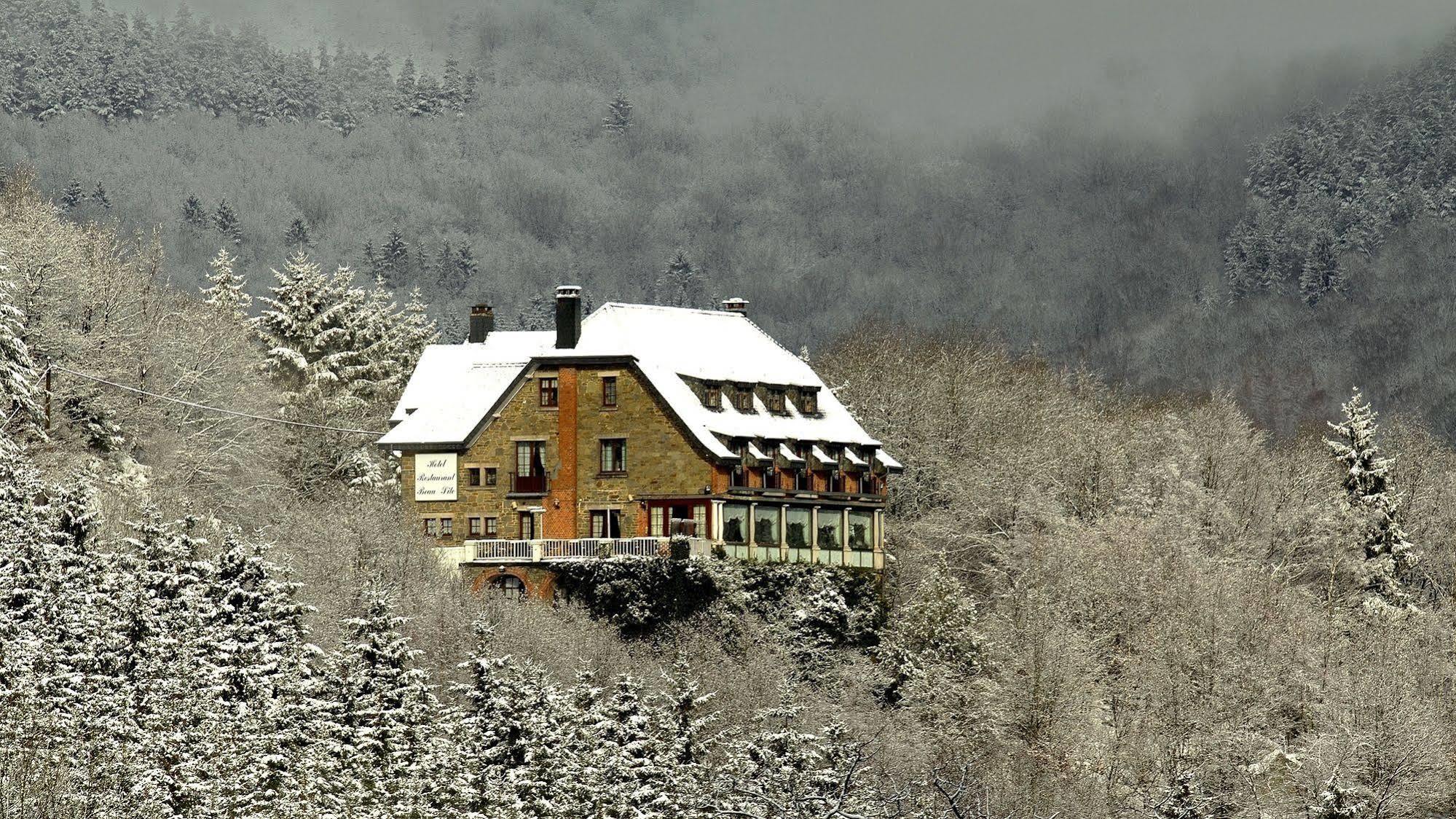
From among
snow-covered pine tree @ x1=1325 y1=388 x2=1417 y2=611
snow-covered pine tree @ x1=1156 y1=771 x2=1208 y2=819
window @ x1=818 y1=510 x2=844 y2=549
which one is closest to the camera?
snow-covered pine tree @ x1=1156 y1=771 x2=1208 y2=819

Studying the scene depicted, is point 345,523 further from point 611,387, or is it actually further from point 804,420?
point 804,420

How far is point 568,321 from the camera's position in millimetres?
88250

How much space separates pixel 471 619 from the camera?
75.2 metres

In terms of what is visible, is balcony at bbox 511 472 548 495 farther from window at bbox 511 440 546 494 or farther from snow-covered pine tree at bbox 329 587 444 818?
snow-covered pine tree at bbox 329 587 444 818

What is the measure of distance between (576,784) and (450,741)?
352cm

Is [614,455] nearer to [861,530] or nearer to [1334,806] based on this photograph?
[861,530]

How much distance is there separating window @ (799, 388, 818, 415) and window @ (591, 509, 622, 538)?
29.9 feet

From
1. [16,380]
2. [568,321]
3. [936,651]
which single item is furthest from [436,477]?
[936,651]

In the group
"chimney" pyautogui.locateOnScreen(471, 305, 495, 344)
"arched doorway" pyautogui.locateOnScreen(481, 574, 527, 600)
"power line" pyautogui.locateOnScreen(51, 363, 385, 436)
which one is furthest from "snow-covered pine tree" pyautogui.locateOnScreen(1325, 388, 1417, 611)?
"power line" pyautogui.locateOnScreen(51, 363, 385, 436)

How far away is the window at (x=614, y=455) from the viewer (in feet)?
284

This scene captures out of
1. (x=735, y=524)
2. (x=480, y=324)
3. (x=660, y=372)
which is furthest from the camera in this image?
(x=480, y=324)

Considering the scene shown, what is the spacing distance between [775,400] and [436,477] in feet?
41.9

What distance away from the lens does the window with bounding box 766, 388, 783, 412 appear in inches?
3570

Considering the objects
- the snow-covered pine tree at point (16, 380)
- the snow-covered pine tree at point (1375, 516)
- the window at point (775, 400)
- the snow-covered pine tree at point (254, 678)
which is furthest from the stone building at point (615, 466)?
the snow-covered pine tree at point (1375, 516)
